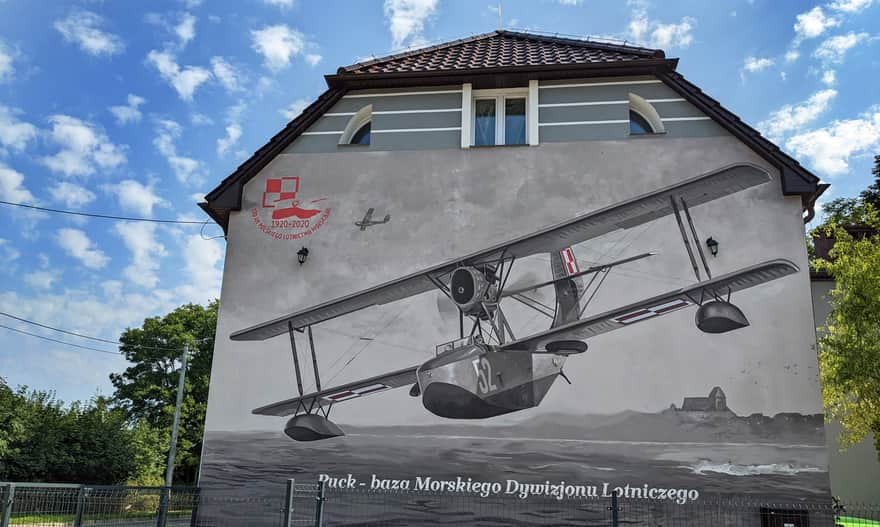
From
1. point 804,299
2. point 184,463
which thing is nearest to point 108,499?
point 804,299

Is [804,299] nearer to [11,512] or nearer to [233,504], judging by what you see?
[233,504]

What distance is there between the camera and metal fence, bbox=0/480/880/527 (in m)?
10.4

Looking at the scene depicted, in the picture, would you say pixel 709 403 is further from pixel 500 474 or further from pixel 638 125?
pixel 638 125

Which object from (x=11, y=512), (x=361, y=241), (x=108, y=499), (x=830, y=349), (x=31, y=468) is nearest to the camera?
(x=11, y=512)

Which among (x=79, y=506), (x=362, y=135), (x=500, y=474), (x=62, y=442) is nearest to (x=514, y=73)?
(x=362, y=135)

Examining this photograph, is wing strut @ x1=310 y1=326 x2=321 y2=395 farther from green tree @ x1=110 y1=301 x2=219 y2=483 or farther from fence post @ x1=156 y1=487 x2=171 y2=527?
green tree @ x1=110 y1=301 x2=219 y2=483

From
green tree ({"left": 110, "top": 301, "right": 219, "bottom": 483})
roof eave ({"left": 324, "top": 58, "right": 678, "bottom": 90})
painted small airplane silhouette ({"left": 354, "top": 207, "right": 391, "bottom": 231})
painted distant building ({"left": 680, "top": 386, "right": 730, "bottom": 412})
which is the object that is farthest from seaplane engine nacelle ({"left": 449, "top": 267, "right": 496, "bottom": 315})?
green tree ({"left": 110, "top": 301, "right": 219, "bottom": 483})

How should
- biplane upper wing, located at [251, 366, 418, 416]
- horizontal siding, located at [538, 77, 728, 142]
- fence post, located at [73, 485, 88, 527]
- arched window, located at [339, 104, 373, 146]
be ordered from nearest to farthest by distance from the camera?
fence post, located at [73, 485, 88, 527] → biplane upper wing, located at [251, 366, 418, 416] → horizontal siding, located at [538, 77, 728, 142] → arched window, located at [339, 104, 373, 146]

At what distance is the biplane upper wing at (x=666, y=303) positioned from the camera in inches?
469

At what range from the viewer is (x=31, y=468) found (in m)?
22.2

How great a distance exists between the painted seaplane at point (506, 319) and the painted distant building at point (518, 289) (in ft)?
0.13

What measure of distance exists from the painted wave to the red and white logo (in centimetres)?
810

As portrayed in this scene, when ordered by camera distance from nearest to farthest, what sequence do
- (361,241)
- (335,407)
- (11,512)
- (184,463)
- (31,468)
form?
(11,512), (335,407), (361,241), (31,468), (184,463)

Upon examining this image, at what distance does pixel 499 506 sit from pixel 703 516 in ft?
10.8
